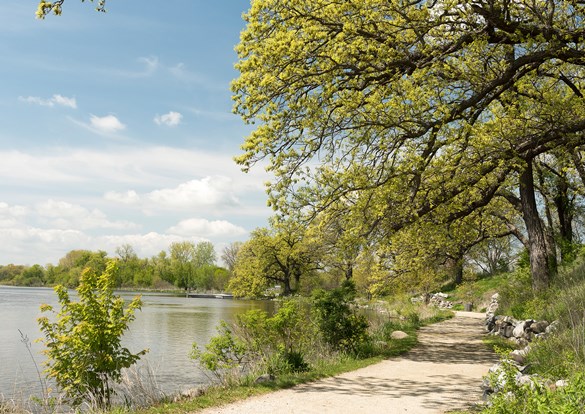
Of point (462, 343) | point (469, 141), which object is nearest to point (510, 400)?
→ point (469, 141)

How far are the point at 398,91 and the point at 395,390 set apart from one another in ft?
22.2

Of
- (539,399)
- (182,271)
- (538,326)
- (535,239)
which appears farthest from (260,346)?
(182,271)

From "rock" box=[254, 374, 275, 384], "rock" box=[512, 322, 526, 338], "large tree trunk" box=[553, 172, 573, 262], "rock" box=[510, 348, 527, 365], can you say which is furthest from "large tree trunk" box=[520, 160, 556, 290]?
"rock" box=[254, 374, 275, 384]

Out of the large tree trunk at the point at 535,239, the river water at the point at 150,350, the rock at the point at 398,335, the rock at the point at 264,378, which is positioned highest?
the large tree trunk at the point at 535,239

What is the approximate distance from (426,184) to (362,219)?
218 cm

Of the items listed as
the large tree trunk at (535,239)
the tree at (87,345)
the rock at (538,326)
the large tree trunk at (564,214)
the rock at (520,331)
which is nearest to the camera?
the tree at (87,345)

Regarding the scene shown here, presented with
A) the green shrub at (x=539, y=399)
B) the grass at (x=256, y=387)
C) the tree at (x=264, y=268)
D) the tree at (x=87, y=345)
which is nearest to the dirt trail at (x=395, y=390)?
the grass at (x=256, y=387)

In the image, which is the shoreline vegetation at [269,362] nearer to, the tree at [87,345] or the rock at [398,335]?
the tree at [87,345]

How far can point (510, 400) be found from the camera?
5906 millimetres

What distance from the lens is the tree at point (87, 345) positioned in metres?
8.05

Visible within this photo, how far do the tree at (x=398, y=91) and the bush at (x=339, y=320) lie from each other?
216cm

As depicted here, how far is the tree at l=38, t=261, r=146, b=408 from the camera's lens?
8.05m

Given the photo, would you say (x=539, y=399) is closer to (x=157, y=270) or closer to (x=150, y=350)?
(x=150, y=350)

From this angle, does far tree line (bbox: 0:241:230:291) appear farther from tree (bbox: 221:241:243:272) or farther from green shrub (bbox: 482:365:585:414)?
green shrub (bbox: 482:365:585:414)
